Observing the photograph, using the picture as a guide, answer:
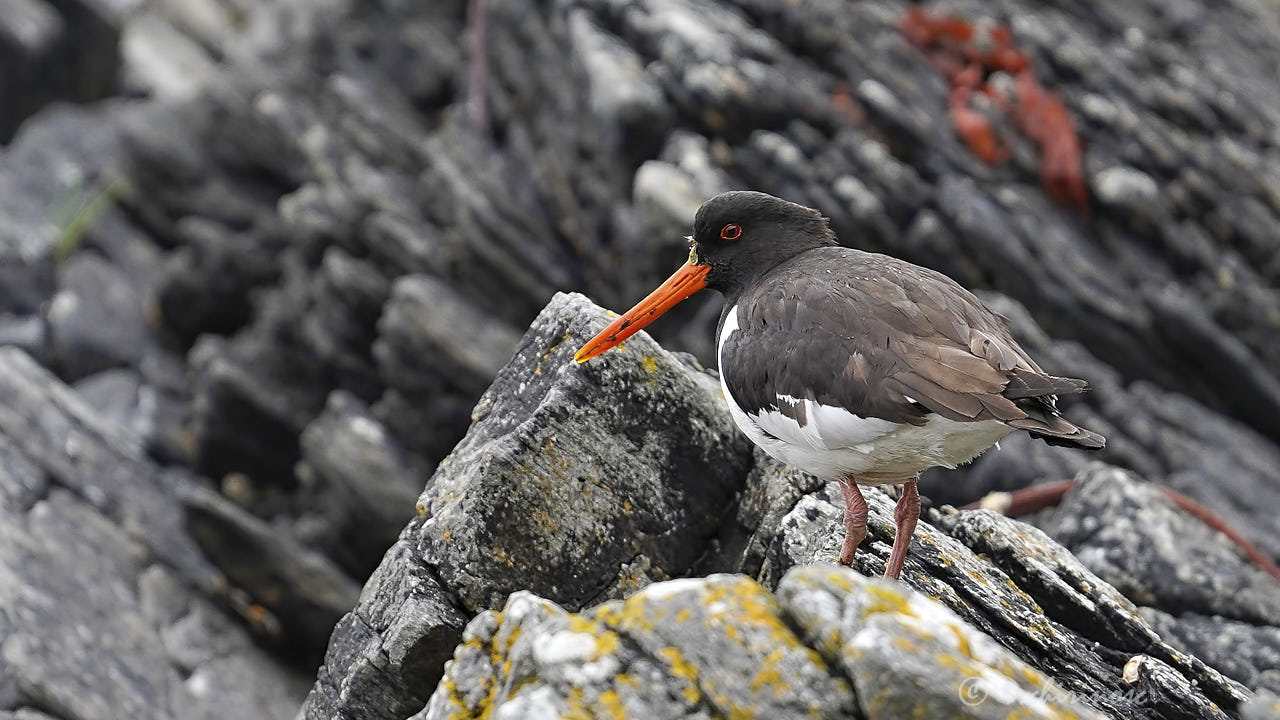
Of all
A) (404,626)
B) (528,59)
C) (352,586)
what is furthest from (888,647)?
(528,59)

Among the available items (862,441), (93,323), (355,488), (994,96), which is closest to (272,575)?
(355,488)

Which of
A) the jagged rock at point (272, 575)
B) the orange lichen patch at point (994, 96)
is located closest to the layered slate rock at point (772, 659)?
the jagged rock at point (272, 575)

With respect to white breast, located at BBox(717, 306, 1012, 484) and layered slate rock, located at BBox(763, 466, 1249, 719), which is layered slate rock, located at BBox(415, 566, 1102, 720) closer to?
white breast, located at BBox(717, 306, 1012, 484)

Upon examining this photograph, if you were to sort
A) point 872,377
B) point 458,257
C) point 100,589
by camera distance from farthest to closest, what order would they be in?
point 458,257
point 100,589
point 872,377

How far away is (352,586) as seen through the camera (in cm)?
1109

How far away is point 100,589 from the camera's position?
9.43 metres

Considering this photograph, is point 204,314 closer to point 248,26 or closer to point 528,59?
point 528,59

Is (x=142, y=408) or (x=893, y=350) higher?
(x=893, y=350)

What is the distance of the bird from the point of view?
15.8ft

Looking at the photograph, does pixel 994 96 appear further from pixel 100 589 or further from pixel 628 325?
pixel 100 589

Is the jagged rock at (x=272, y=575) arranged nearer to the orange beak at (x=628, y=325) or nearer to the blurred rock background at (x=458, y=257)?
the blurred rock background at (x=458, y=257)

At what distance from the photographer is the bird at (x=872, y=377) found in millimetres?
4801

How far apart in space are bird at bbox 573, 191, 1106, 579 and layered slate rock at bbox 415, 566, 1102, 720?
3.66 ft

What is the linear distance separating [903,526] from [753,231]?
6.45 feet
